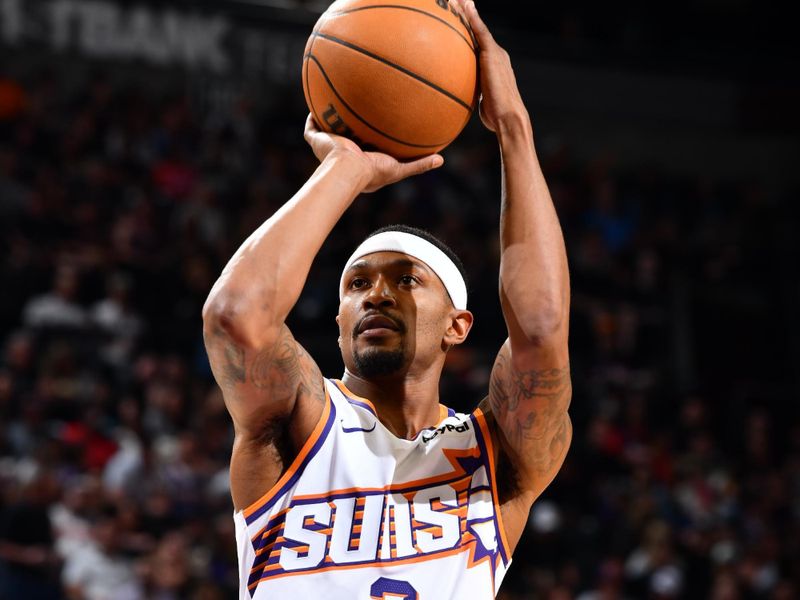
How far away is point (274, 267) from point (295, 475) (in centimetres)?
59

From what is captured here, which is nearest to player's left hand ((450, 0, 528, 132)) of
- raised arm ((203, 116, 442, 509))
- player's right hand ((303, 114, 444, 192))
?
player's right hand ((303, 114, 444, 192))

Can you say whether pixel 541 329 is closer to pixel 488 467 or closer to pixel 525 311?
pixel 525 311

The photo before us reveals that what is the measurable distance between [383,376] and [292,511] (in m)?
0.54

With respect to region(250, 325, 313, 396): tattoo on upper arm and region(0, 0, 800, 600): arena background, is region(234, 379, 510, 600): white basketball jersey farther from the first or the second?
region(0, 0, 800, 600): arena background

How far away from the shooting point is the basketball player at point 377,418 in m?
2.74

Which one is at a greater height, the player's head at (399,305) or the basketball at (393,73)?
the basketball at (393,73)

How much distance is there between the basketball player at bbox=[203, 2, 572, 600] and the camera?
2.74m

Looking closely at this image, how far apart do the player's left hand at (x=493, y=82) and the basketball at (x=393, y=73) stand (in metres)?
0.03

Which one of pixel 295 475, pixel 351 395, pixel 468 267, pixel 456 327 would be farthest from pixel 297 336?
pixel 295 475

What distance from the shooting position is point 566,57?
13469 millimetres

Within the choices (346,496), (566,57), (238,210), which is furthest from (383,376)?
(566,57)

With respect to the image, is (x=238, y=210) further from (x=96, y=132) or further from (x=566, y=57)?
(x=566, y=57)

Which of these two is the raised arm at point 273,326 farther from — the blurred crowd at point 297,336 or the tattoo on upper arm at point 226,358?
the blurred crowd at point 297,336

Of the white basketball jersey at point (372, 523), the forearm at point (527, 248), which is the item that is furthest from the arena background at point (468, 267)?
the forearm at point (527, 248)
